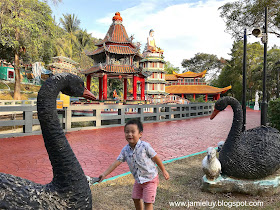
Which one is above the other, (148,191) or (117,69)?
(117,69)

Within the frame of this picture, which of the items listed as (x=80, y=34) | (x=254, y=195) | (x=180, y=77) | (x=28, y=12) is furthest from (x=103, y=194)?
(x=80, y=34)

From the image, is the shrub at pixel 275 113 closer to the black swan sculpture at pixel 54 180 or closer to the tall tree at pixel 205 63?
the black swan sculpture at pixel 54 180

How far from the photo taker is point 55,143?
170 cm

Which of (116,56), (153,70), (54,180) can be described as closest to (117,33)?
(116,56)

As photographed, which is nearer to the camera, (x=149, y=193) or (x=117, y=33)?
(x=149, y=193)

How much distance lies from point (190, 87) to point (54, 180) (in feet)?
114

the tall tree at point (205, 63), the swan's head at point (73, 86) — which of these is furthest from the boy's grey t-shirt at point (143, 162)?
the tall tree at point (205, 63)

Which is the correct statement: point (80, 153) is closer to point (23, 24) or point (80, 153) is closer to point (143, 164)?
point (143, 164)

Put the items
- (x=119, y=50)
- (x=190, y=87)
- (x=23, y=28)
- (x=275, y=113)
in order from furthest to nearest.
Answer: (x=190, y=87)
(x=119, y=50)
(x=23, y=28)
(x=275, y=113)

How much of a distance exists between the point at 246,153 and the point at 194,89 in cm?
3209

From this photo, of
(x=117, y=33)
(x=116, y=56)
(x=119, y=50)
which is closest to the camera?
(x=119, y=50)

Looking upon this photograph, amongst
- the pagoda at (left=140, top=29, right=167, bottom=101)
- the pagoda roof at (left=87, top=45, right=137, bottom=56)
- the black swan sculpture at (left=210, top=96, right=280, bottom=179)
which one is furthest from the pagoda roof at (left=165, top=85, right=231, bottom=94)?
the black swan sculpture at (left=210, top=96, right=280, bottom=179)

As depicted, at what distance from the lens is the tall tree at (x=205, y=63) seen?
2133 inches

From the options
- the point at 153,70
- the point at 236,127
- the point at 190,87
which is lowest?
the point at 236,127
